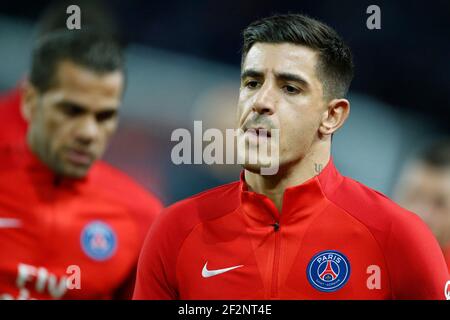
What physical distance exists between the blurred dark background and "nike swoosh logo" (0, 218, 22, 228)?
476mm

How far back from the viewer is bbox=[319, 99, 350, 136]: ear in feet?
7.61

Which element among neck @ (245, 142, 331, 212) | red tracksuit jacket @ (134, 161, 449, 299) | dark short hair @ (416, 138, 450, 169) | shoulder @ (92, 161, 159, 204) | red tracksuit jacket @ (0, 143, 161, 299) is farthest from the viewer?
dark short hair @ (416, 138, 450, 169)

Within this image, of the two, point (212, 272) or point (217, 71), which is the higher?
point (217, 71)

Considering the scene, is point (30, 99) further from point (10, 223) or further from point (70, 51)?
point (10, 223)

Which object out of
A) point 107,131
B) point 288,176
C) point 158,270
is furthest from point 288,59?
point 107,131

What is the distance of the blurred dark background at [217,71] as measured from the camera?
2.98 m

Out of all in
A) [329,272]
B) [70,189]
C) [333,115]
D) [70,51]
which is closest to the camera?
[329,272]

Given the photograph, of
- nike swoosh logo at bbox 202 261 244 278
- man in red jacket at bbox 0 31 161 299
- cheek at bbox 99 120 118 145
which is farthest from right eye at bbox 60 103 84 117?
nike swoosh logo at bbox 202 261 244 278

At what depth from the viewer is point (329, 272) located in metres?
2.21

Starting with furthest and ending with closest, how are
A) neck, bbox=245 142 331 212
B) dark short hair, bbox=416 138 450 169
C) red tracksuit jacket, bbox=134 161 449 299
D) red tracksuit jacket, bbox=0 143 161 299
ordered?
dark short hair, bbox=416 138 450 169
red tracksuit jacket, bbox=0 143 161 299
neck, bbox=245 142 331 212
red tracksuit jacket, bbox=134 161 449 299

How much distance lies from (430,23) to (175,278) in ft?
5.54

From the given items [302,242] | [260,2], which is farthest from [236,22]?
[302,242]

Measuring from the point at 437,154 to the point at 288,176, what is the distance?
4.46 ft

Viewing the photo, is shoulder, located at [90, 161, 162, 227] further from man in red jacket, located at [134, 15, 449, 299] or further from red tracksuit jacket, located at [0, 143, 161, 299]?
man in red jacket, located at [134, 15, 449, 299]
